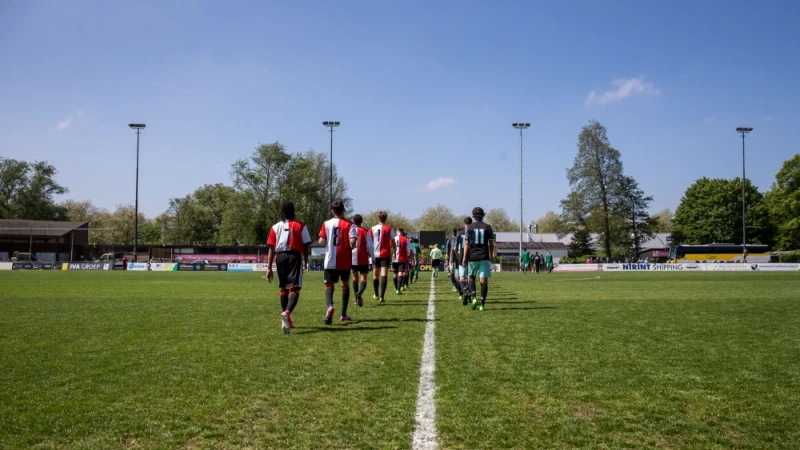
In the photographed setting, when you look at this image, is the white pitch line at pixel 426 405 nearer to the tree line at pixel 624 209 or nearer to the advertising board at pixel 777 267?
Answer: the advertising board at pixel 777 267

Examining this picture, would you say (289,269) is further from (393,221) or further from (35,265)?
(393,221)

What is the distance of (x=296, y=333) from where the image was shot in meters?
7.66

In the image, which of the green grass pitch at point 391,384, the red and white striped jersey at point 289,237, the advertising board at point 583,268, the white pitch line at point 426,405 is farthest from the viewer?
the advertising board at point 583,268

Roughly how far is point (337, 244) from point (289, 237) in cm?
90

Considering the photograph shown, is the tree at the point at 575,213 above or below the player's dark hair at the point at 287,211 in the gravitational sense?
above

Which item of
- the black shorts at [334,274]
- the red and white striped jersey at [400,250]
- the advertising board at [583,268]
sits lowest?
the advertising board at [583,268]

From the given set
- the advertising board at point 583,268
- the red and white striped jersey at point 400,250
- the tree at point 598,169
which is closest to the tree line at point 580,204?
the tree at point 598,169

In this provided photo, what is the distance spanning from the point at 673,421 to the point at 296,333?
5.12 metres

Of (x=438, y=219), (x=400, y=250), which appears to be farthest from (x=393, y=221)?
(x=400, y=250)

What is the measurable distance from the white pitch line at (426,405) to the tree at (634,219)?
219ft

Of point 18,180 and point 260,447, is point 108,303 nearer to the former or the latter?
point 260,447

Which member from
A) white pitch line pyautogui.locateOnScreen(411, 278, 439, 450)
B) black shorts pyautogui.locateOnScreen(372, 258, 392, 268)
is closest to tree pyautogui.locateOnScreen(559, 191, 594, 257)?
black shorts pyautogui.locateOnScreen(372, 258, 392, 268)

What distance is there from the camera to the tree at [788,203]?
6406 cm

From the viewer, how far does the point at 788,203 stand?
64.9m
